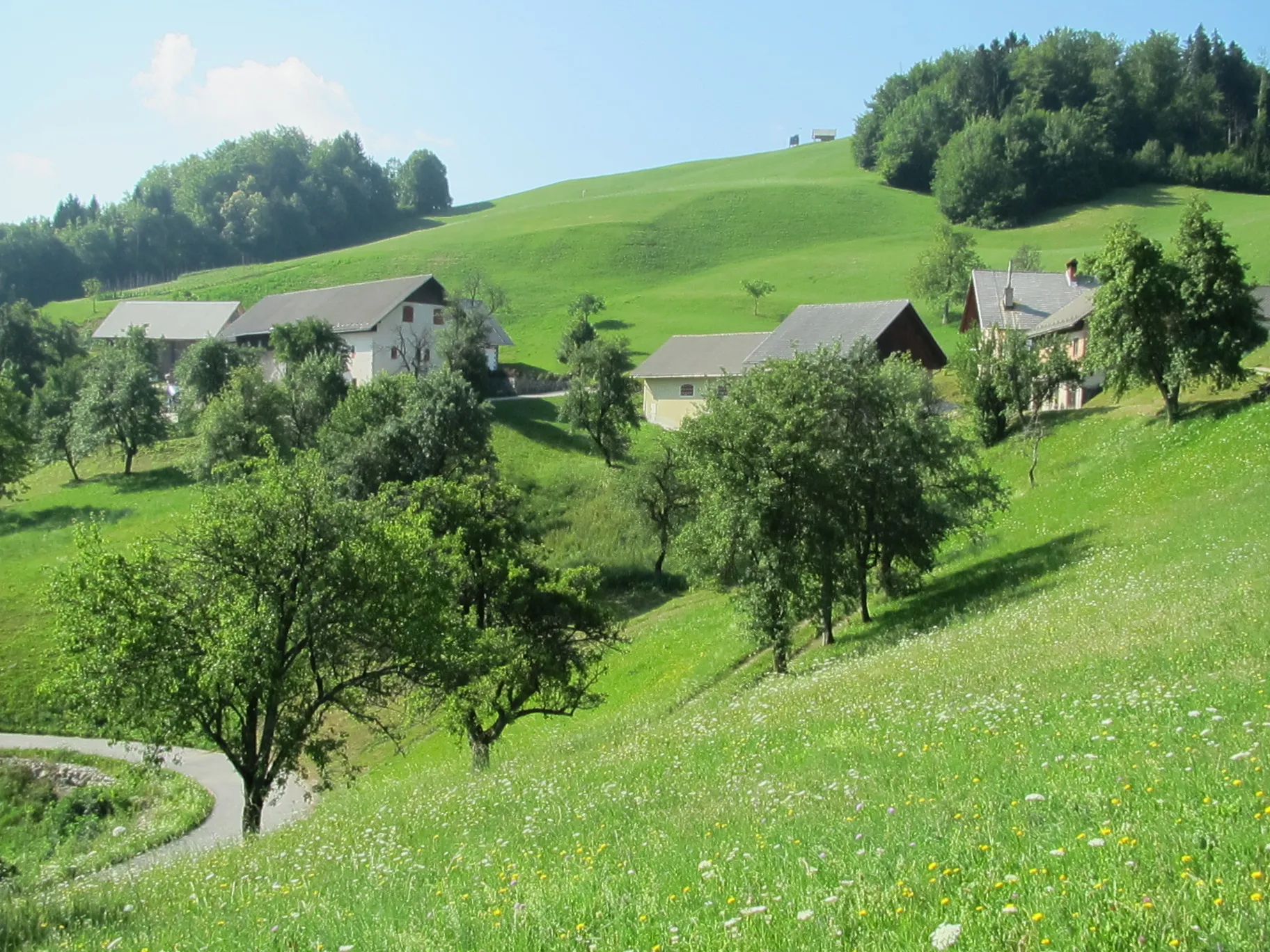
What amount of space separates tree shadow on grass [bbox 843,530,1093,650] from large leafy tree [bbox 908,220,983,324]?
235ft

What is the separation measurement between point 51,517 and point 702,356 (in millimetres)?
46022

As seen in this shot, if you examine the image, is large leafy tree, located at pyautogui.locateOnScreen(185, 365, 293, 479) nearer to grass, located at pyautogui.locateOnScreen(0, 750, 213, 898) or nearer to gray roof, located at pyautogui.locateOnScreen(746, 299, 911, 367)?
grass, located at pyautogui.locateOnScreen(0, 750, 213, 898)

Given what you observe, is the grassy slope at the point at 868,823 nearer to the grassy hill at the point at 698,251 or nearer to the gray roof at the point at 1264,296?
the gray roof at the point at 1264,296

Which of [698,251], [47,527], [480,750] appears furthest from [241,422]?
[698,251]

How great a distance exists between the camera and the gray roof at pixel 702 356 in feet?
256

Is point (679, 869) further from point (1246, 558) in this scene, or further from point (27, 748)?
point (27, 748)

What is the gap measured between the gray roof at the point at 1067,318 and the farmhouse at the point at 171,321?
80.2m

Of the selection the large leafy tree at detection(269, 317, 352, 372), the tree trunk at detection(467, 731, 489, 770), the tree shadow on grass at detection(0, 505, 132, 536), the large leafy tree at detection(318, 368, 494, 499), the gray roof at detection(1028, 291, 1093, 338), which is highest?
the large leafy tree at detection(269, 317, 352, 372)

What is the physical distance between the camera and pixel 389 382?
63.0m

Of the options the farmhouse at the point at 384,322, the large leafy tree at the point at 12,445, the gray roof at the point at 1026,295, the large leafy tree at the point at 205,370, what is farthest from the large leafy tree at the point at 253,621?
the farmhouse at the point at 384,322

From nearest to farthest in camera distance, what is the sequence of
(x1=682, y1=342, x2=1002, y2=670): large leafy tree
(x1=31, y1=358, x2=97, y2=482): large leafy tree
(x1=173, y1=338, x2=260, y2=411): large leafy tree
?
(x1=682, y1=342, x2=1002, y2=670): large leafy tree < (x1=31, y1=358, x2=97, y2=482): large leafy tree < (x1=173, y1=338, x2=260, y2=411): large leafy tree

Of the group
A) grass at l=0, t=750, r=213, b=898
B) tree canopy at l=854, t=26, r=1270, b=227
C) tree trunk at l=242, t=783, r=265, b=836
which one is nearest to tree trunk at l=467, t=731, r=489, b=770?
tree trunk at l=242, t=783, r=265, b=836

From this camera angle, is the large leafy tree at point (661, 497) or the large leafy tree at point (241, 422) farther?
the large leafy tree at point (241, 422)

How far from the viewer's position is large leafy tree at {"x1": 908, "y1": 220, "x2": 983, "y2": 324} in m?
100
